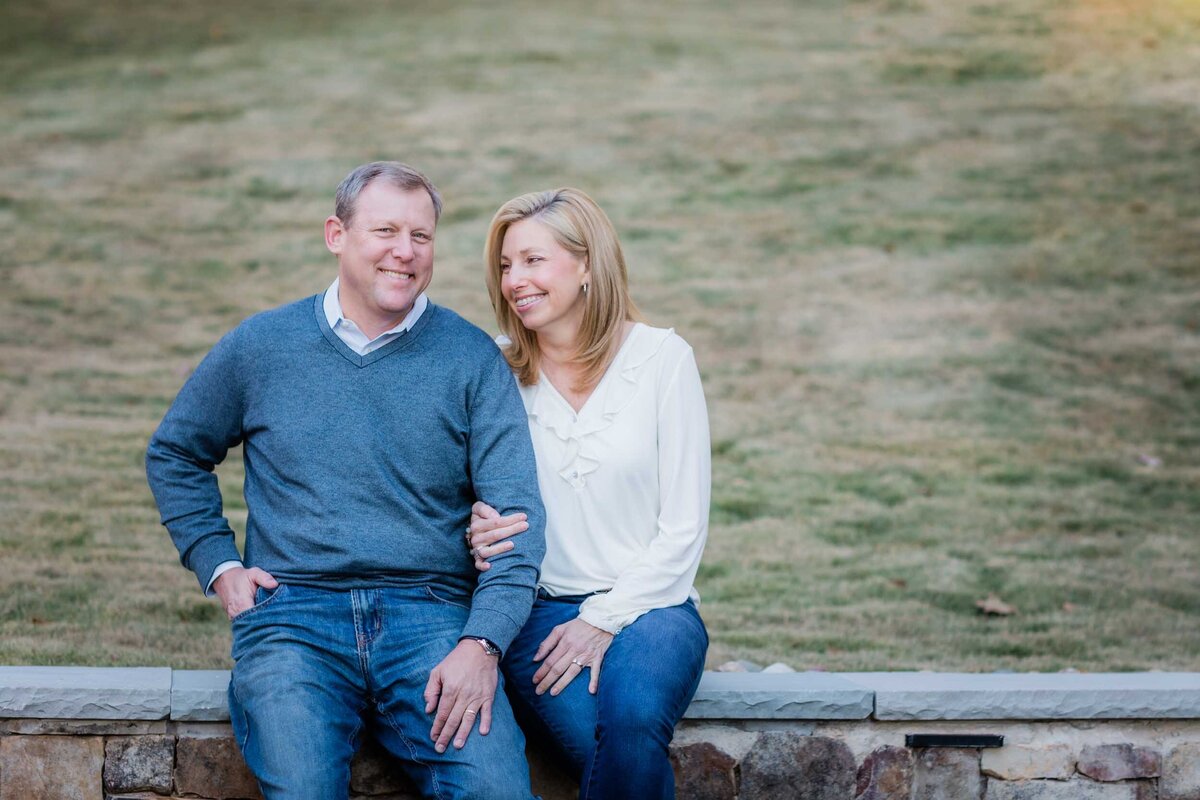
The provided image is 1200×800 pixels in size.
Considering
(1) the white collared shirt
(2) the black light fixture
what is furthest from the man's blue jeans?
(2) the black light fixture

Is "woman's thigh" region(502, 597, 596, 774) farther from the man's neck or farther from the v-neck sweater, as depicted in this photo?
the man's neck

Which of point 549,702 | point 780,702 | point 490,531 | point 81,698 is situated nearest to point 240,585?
point 81,698

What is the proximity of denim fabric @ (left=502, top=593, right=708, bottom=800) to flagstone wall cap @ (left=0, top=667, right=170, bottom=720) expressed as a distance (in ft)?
2.44

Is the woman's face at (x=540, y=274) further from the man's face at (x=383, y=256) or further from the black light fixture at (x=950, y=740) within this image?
the black light fixture at (x=950, y=740)

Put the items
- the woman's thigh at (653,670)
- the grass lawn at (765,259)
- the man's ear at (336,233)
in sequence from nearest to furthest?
the woman's thigh at (653,670) → the man's ear at (336,233) → the grass lawn at (765,259)

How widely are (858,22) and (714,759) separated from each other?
1259 centimetres

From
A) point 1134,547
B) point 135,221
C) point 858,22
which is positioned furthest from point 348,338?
point 858,22

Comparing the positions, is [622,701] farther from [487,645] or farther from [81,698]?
[81,698]

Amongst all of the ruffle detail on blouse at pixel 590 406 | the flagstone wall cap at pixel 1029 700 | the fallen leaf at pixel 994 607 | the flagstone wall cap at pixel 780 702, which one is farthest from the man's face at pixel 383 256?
the fallen leaf at pixel 994 607

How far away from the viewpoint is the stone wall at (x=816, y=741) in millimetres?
2768

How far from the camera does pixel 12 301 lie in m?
8.34

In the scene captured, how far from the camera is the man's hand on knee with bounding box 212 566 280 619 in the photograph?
2.69m

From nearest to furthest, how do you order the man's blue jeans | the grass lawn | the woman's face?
the man's blue jeans
the woman's face
the grass lawn

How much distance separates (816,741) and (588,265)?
1.20 meters
